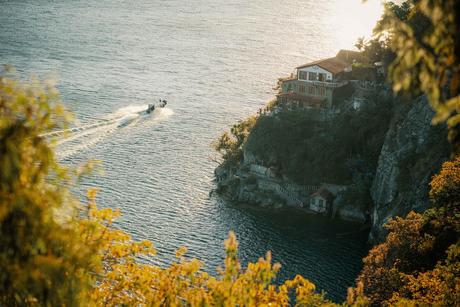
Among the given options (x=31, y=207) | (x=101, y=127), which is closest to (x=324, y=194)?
(x=101, y=127)

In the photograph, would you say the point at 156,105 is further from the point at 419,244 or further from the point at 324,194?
the point at 419,244

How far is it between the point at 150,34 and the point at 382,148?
377 feet

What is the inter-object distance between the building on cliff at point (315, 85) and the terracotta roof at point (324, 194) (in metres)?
16.2

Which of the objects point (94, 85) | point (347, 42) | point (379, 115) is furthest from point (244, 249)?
point (347, 42)

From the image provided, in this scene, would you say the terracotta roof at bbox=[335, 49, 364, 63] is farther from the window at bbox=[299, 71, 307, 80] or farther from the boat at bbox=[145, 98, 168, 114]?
the boat at bbox=[145, 98, 168, 114]

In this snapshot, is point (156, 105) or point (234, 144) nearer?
point (234, 144)

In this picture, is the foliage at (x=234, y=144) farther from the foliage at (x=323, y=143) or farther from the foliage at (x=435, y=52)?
the foliage at (x=435, y=52)

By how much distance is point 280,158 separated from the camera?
83.7 m

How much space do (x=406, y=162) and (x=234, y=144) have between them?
29326mm

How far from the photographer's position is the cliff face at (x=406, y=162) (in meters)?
62.4

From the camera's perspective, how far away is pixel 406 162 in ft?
223

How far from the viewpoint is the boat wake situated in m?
90.4

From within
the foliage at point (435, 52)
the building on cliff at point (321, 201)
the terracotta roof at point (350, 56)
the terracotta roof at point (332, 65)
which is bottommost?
the building on cliff at point (321, 201)

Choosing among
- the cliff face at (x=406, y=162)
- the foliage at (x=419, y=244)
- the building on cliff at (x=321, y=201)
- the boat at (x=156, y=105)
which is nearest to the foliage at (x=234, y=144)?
the building on cliff at (x=321, y=201)
